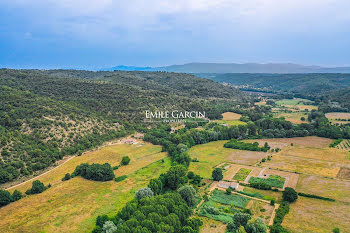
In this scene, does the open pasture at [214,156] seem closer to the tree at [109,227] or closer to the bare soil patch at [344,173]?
the bare soil patch at [344,173]

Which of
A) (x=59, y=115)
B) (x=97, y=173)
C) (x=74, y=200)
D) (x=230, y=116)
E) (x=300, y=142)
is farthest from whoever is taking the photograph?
(x=230, y=116)

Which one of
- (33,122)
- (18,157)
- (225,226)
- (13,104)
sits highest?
(13,104)

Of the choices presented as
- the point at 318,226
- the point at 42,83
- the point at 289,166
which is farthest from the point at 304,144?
the point at 42,83

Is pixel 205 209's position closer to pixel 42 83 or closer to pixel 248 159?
pixel 248 159

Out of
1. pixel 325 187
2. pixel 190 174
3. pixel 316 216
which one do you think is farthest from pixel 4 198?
pixel 325 187

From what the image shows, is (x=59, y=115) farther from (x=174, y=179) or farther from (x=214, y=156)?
(x=214, y=156)

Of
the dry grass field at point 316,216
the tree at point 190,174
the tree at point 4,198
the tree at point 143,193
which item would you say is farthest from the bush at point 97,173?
the dry grass field at point 316,216
